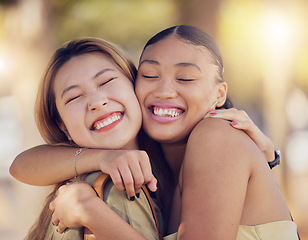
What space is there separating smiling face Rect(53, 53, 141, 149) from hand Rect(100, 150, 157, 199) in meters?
0.35

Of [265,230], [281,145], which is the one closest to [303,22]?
[281,145]

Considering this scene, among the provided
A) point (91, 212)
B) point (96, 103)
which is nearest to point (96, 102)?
point (96, 103)

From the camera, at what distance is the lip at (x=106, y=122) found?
2635 millimetres

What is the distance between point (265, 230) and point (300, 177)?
452 inches

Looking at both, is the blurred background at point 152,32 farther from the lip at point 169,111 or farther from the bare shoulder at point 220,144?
the bare shoulder at point 220,144

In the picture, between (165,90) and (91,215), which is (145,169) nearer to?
(91,215)

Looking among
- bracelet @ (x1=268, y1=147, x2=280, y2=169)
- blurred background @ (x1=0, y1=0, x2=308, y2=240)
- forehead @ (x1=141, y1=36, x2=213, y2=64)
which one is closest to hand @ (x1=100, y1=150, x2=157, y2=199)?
forehead @ (x1=141, y1=36, x2=213, y2=64)

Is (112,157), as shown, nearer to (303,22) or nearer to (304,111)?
(303,22)

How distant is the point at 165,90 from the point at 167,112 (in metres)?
0.14

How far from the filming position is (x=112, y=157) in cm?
236

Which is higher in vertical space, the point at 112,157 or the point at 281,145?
the point at 112,157

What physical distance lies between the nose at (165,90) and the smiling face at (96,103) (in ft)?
0.52

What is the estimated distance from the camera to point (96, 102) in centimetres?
261

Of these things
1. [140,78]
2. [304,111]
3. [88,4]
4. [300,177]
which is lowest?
[300,177]
